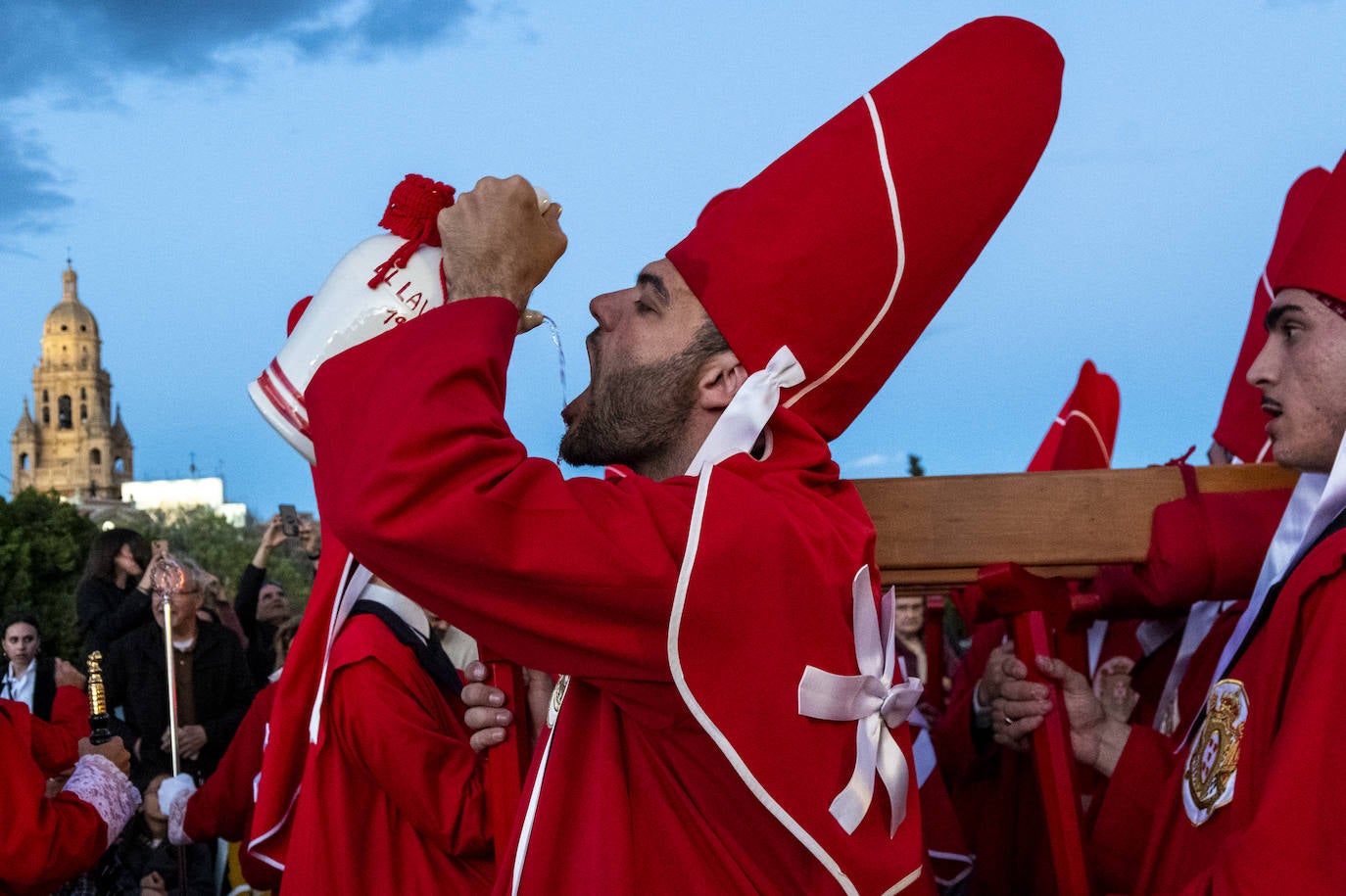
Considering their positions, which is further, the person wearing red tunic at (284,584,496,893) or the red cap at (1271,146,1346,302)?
the person wearing red tunic at (284,584,496,893)

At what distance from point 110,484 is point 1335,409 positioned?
87812 mm

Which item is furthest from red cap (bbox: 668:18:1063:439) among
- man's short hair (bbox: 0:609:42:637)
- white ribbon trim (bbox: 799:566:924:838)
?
man's short hair (bbox: 0:609:42:637)

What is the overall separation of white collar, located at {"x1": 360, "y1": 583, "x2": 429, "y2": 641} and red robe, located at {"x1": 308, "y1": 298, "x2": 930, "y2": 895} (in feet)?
4.96

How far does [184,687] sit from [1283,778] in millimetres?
6299

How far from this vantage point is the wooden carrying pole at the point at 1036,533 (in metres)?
3.12

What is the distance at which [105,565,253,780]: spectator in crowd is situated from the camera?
7203 millimetres

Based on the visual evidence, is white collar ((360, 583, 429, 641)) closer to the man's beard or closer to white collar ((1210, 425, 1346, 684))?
the man's beard

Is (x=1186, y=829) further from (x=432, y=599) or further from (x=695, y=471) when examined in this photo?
(x=432, y=599)

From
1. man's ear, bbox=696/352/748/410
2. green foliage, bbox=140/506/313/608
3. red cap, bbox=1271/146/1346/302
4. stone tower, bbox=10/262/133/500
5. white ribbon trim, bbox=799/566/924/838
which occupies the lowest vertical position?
white ribbon trim, bbox=799/566/924/838

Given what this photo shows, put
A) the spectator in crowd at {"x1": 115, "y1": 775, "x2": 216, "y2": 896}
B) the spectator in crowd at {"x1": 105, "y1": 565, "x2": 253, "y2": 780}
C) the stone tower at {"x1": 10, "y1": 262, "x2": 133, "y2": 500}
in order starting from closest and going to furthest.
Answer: the spectator in crowd at {"x1": 115, "y1": 775, "x2": 216, "y2": 896} → the spectator in crowd at {"x1": 105, "y1": 565, "x2": 253, "y2": 780} → the stone tower at {"x1": 10, "y1": 262, "x2": 133, "y2": 500}

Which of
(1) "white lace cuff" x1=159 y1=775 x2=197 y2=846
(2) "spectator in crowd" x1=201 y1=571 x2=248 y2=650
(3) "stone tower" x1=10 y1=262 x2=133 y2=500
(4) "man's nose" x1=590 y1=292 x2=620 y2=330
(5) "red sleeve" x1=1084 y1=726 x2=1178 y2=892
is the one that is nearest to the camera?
(4) "man's nose" x1=590 y1=292 x2=620 y2=330

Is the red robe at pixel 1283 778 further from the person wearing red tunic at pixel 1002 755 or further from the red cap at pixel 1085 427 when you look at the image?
the red cap at pixel 1085 427

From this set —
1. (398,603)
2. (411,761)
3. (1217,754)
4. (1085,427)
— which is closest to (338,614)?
(398,603)

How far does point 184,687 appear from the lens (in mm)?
7348
